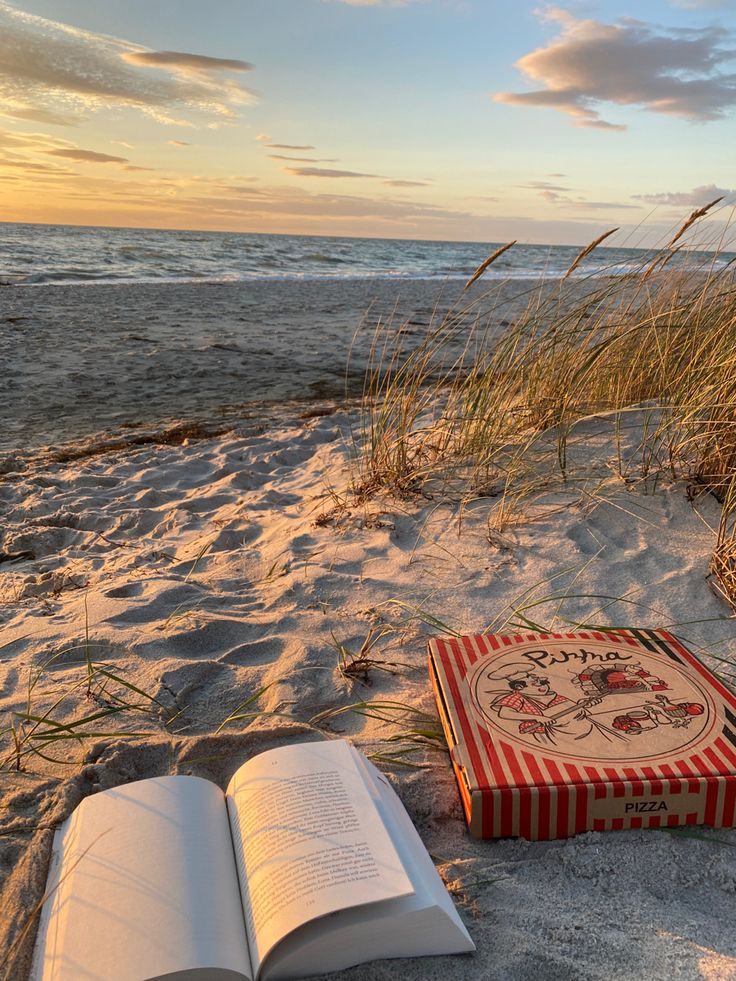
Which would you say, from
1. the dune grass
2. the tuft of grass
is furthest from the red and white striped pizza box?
the dune grass

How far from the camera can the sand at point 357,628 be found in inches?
39.8

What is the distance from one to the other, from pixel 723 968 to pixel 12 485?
293 cm

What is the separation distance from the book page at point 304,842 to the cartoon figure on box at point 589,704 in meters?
0.33

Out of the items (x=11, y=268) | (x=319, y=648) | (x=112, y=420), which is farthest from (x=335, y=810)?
(x=11, y=268)

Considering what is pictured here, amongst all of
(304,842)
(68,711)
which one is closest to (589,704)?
(304,842)

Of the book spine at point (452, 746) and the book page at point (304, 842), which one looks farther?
the book spine at point (452, 746)

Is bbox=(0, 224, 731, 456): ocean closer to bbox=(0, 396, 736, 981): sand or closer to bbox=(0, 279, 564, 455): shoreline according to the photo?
bbox=(0, 279, 564, 455): shoreline

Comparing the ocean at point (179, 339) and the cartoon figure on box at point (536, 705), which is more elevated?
the cartoon figure on box at point (536, 705)

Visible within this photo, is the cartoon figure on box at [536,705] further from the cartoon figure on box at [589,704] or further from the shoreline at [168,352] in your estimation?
the shoreline at [168,352]

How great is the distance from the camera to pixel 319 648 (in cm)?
171

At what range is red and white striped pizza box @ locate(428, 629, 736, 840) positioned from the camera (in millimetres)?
1148

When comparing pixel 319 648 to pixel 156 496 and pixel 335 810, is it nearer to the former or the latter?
A: pixel 335 810

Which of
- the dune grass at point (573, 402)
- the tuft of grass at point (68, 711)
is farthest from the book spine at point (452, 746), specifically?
the dune grass at point (573, 402)

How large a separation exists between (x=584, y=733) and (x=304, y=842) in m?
0.54
